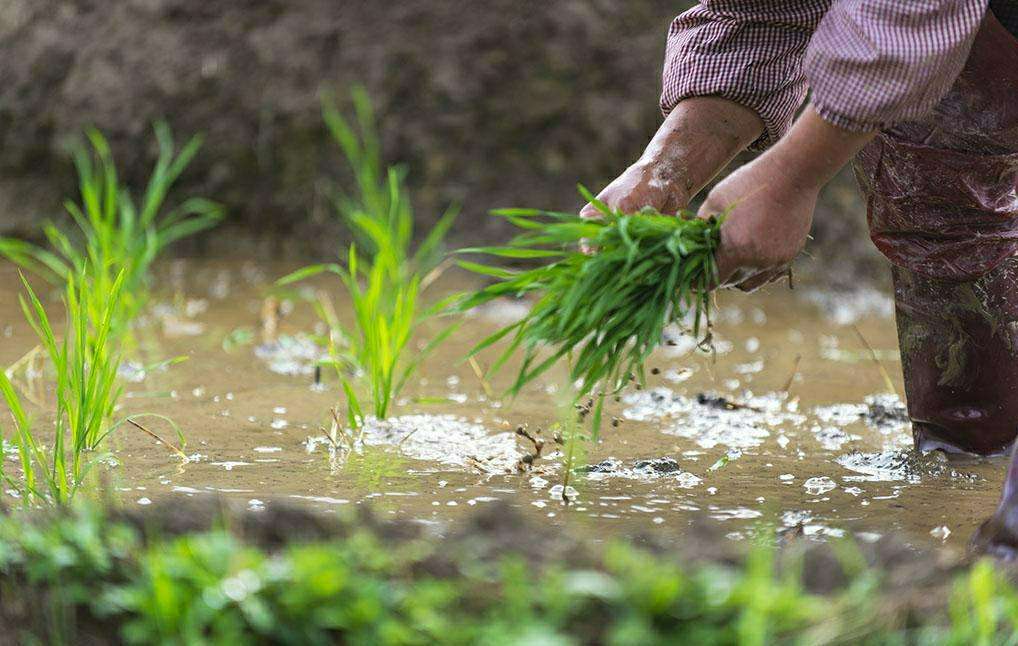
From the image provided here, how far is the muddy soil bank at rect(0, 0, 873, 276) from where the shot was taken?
4.48m

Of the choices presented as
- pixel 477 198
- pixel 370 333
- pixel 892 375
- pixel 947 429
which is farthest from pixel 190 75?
pixel 947 429

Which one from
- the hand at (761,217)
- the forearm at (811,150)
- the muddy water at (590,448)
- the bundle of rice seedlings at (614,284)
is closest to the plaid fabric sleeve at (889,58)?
the forearm at (811,150)

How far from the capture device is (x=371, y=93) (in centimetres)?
449

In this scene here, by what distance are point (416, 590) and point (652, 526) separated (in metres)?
0.74

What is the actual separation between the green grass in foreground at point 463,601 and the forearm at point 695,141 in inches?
37.3

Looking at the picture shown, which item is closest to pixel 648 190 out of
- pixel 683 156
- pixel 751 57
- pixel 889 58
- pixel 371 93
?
pixel 683 156

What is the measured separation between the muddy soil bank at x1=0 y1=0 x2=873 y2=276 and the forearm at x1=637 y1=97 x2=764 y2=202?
2.12m

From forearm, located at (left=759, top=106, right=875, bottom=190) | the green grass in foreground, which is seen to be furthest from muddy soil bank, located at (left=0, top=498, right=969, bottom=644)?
forearm, located at (left=759, top=106, right=875, bottom=190)

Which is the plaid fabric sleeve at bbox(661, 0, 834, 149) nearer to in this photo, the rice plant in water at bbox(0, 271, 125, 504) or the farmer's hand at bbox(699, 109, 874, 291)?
the farmer's hand at bbox(699, 109, 874, 291)

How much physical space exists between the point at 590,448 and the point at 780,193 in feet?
2.57

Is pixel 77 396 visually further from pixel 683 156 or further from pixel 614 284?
pixel 683 156

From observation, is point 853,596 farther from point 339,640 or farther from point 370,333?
point 370,333

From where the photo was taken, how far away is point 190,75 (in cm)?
457

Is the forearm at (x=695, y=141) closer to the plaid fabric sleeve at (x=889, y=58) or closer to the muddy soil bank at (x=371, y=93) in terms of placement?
the plaid fabric sleeve at (x=889, y=58)
